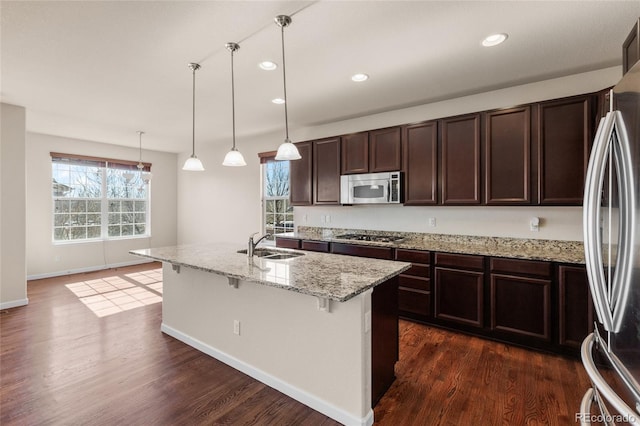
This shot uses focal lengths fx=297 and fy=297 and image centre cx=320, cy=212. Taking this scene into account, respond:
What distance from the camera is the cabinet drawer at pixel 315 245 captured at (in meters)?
4.04

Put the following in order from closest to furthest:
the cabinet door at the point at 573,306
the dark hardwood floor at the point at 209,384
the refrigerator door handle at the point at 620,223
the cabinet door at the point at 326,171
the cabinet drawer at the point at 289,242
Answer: the refrigerator door handle at the point at 620,223 < the dark hardwood floor at the point at 209,384 < the cabinet door at the point at 573,306 < the cabinet door at the point at 326,171 < the cabinet drawer at the point at 289,242

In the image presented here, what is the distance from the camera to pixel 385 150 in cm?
383

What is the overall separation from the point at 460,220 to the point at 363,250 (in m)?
1.23

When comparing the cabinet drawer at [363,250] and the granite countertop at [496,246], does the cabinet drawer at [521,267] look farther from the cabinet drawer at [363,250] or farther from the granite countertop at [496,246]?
the cabinet drawer at [363,250]

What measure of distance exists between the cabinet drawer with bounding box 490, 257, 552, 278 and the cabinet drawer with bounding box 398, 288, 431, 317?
75 cm

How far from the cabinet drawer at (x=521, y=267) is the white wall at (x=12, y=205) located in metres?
5.81

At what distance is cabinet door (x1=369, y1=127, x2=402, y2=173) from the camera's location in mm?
3725

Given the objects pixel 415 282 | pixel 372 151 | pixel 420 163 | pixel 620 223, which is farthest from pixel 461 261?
pixel 620 223

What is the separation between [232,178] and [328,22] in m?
4.43

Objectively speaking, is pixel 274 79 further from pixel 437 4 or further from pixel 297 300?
pixel 297 300

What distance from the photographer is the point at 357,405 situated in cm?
181

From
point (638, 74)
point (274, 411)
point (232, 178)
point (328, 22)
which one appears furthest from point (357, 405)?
point (232, 178)

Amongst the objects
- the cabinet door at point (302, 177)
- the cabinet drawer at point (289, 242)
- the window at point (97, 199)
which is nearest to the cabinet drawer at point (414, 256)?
the cabinet drawer at point (289, 242)

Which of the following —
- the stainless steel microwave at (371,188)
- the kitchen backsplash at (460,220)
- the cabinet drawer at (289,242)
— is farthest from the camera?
the cabinet drawer at (289,242)
